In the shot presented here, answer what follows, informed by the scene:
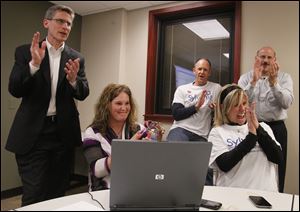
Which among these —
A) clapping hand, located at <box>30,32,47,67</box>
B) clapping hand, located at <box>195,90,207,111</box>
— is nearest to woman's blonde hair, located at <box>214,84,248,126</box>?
clapping hand, located at <box>195,90,207,111</box>

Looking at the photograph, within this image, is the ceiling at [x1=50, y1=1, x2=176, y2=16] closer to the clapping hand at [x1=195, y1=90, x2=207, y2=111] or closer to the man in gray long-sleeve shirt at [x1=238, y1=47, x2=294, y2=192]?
the clapping hand at [x1=195, y1=90, x2=207, y2=111]

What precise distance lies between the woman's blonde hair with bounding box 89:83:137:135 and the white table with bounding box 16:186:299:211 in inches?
20.8

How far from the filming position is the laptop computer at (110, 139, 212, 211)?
0.92 metres

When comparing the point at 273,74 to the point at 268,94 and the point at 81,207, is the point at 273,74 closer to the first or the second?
the point at 268,94

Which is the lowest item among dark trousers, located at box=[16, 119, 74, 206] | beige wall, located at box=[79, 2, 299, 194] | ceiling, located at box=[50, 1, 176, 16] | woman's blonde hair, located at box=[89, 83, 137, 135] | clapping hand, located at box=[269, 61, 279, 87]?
dark trousers, located at box=[16, 119, 74, 206]

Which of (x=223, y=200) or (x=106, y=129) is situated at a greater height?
(x=106, y=129)

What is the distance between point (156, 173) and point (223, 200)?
0.41 m

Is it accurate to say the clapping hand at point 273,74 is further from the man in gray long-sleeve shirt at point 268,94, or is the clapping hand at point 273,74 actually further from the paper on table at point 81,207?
the paper on table at point 81,207

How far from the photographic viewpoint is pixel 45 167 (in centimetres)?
176

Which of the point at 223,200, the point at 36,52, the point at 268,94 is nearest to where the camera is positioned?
the point at 223,200

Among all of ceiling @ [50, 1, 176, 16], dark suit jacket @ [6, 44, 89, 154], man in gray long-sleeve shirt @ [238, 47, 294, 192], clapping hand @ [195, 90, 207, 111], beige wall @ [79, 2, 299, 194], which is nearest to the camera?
dark suit jacket @ [6, 44, 89, 154]

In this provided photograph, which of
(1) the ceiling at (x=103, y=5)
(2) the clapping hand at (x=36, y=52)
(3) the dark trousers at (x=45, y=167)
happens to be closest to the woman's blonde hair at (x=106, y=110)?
(3) the dark trousers at (x=45, y=167)

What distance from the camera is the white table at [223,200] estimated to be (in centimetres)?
104

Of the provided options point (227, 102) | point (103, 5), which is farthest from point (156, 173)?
point (103, 5)
